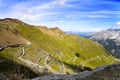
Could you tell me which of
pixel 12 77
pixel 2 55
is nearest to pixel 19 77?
pixel 12 77

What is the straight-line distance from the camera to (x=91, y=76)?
16.9 m

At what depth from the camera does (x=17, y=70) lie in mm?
18766

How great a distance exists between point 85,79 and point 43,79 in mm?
4146

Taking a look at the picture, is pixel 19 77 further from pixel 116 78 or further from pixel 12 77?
pixel 116 78

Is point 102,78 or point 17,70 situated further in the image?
point 17,70

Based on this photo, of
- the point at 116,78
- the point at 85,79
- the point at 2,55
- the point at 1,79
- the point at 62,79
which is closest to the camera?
the point at 116,78

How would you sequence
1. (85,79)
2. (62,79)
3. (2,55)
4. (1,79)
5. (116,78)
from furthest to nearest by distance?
(2,55)
(1,79)
(62,79)
(85,79)
(116,78)

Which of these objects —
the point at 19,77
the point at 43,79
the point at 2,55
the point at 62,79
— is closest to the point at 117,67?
the point at 62,79

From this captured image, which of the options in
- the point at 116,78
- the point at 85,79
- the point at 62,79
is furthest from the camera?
the point at 62,79

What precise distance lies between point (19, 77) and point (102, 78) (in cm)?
585

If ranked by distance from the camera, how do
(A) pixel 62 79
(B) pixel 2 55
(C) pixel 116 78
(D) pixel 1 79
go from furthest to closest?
(B) pixel 2 55, (D) pixel 1 79, (A) pixel 62 79, (C) pixel 116 78

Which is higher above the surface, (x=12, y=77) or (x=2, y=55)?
(x=12, y=77)

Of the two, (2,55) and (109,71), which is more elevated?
(109,71)

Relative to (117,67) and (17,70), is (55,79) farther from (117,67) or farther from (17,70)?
(117,67)
